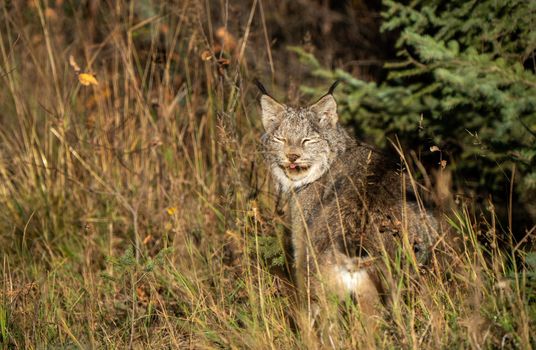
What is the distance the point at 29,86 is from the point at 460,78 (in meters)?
4.10

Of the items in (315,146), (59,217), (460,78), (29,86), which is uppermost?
(460,78)

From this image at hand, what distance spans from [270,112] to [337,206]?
1381mm

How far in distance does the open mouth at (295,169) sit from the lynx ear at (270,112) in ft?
1.22

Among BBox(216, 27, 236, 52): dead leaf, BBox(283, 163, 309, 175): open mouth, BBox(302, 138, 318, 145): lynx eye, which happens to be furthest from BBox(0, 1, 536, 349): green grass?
BBox(302, 138, 318, 145): lynx eye

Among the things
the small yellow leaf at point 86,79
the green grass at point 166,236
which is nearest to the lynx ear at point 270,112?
the green grass at point 166,236

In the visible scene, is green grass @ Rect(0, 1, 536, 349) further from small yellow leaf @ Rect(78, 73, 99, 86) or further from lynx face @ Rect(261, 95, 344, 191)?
small yellow leaf @ Rect(78, 73, 99, 86)

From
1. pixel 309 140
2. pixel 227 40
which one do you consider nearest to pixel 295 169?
pixel 309 140

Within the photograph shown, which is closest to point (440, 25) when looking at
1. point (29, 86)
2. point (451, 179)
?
point (451, 179)

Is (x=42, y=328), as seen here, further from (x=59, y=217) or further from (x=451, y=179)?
(x=451, y=179)

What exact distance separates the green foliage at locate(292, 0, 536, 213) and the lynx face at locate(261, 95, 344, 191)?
69 cm

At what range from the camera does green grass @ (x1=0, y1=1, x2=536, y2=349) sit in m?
3.59

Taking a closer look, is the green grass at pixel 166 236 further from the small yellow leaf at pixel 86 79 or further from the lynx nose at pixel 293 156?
the small yellow leaf at pixel 86 79

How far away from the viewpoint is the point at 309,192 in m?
4.86

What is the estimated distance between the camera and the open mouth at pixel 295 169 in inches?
196
